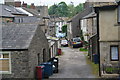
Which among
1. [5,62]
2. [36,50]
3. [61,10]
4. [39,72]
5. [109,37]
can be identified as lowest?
[39,72]

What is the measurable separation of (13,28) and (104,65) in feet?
25.1

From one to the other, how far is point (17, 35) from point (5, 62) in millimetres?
2349

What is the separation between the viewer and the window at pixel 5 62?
59.2 feet

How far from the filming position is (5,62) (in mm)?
18219

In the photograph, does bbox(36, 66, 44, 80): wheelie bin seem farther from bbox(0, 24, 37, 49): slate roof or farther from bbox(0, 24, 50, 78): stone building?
bbox(0, 24, 37, 49): slate roof

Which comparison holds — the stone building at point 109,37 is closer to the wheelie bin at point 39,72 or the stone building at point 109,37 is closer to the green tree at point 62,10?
the wheelie bin at point 39,72

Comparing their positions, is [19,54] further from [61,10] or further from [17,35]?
[61,10]

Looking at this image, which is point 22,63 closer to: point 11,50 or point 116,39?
point 11,50

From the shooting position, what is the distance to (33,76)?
736 inches

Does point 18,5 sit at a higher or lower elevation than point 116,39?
higher

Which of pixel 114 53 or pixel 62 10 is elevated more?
pixel 62 10

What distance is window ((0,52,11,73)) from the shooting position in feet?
59.2

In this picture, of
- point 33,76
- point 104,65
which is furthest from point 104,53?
point 33,76

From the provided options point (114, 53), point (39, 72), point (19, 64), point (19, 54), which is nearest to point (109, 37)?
point (114, 53)
